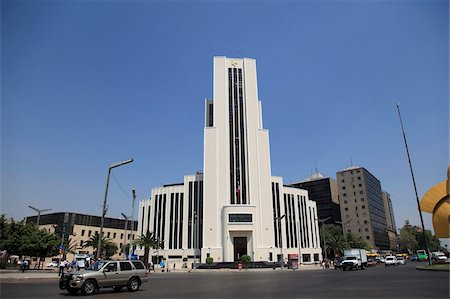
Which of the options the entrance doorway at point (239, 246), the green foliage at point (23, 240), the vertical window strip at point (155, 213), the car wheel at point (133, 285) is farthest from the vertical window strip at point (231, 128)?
the car wheel at point (133, 285)

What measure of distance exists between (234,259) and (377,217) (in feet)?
311

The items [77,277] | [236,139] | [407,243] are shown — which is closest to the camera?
[77,277]

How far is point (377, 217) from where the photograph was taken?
13588 centimetres

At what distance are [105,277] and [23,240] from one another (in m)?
38.8

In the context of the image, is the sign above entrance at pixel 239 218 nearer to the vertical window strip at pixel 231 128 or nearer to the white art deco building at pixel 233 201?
the white art deco building at pixel 233 201

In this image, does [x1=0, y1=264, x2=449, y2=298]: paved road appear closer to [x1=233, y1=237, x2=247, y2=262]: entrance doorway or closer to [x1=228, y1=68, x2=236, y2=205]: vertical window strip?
[x1=233, y1=237, x2=247, y2=262]: entrance doorway

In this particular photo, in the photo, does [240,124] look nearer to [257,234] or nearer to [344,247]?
[257,234]

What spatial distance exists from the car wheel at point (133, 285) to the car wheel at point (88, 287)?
181 centimetres

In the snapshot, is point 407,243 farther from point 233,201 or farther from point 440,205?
point 440,205

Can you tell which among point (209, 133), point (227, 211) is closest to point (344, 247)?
point (227, 211)

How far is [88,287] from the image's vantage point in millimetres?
15102

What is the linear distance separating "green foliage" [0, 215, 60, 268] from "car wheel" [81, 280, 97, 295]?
38.3 meters

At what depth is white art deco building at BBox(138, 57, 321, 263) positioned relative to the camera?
6619cm

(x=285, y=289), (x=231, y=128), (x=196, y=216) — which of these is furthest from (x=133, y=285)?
(x=231, y=128)
